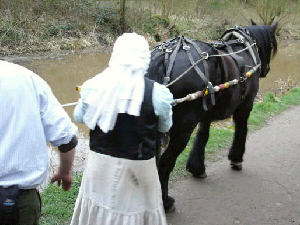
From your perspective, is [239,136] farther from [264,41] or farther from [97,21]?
[97,21]

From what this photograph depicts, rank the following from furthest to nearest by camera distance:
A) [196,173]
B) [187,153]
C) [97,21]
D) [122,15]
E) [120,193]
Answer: [122,15] → [97,21] → [187,153] → [196,173] → [120,193]

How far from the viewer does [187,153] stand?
17.9 feet

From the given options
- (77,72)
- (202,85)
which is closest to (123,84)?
(202,85)

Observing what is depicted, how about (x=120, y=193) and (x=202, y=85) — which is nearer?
(x=120, y=193)

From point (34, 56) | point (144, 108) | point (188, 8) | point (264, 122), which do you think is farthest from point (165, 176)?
point (188, 8)

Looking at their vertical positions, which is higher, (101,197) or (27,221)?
(27,221)

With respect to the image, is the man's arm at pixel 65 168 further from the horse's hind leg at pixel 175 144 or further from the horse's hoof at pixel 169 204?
the horse's hoof at pixel 169 204

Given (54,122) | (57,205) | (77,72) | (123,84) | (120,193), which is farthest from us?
(77,72)

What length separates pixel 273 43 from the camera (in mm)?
5340

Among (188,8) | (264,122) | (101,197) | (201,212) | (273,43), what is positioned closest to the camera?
(101,197)

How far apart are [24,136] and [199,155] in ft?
10.0

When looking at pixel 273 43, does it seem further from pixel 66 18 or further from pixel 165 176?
pixel 66 18

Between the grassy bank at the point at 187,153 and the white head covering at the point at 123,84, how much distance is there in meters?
1.55

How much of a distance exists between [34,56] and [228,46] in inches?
440
